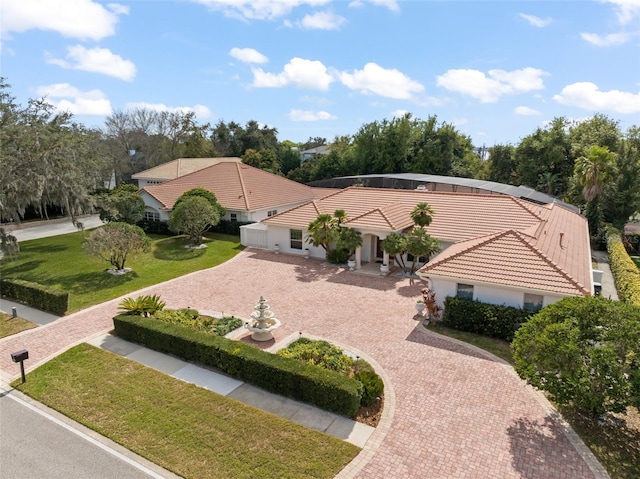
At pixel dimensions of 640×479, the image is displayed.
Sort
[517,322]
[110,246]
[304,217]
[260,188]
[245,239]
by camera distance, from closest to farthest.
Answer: [517,322]
[110,246]
[304,217]
[245,239]
[260,188]

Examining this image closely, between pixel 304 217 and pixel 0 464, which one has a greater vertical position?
pixel 304 217

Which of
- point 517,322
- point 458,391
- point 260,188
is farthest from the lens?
point 260,188

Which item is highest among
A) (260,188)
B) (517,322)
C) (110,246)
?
(260,188)

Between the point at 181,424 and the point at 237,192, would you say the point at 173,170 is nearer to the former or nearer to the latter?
the point at 237,192

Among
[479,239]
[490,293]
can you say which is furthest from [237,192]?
[490,293]

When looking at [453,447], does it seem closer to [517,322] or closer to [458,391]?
[458,391]

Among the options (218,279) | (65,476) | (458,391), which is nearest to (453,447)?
(458,391)

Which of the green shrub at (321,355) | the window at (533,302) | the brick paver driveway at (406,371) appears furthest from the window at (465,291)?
the green shrub at (321,355)

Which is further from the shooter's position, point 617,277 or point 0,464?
point 617,277
